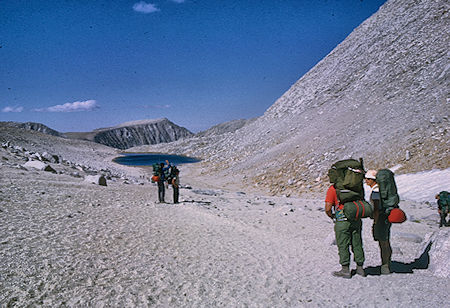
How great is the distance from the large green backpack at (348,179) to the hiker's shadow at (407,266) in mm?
1736

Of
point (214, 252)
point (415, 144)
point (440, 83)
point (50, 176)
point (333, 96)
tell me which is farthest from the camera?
point (333, 96)

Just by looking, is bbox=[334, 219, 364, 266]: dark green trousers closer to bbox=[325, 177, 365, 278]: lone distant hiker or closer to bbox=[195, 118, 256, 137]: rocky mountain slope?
bbox=[325, 177, 365, 278]: lone distant hiker

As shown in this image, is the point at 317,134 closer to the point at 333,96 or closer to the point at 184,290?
the point at 333,96

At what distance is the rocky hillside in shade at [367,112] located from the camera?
21.6 metres

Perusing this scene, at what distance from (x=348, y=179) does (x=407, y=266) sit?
2738mm

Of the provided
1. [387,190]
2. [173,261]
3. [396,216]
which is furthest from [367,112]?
[173,261]

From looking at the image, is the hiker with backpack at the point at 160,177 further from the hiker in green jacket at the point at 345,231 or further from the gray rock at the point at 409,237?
the gray rock at the point at 409,237

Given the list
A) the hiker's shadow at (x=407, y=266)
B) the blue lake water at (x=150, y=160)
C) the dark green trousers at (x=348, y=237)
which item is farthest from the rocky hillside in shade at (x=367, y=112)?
the blue lake water at (x=150, y=160)

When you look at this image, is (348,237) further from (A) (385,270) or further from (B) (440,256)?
(B) (440,256)

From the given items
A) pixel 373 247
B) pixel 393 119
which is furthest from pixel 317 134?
pixel 373 247

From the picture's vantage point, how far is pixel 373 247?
27.3 ft

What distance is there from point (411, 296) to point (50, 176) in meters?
14.7

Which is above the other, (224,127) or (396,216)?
(224,127)

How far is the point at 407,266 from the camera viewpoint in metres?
6.39
